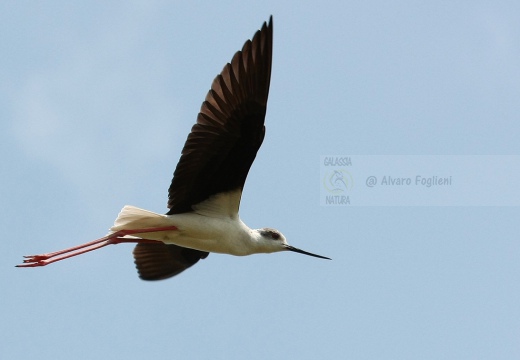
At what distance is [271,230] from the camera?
41.5 ft

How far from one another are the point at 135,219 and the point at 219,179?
1114 millimetres

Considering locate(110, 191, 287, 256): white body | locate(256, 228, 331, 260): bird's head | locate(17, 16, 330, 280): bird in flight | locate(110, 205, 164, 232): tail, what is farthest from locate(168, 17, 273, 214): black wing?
locate(256, 228, 331, 260): bird's head

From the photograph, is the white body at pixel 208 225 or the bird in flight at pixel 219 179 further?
A: the white body at pixel 208 225

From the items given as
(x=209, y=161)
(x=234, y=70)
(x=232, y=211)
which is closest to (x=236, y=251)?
(x=232, y=211)

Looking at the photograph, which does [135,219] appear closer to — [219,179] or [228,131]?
[219,179]

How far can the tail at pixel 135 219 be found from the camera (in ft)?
40.0

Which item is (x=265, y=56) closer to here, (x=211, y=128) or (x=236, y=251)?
(x=211, y=128)

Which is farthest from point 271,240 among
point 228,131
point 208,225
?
point 228,131

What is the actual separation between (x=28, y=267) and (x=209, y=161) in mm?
2628

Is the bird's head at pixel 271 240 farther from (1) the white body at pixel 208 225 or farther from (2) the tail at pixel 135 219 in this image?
(2) the tail at pixel 135 219

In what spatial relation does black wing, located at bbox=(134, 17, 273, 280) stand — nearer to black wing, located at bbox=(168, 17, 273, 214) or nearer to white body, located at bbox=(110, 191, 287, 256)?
black wing, located at bbox=(168, 17, 273, 214)

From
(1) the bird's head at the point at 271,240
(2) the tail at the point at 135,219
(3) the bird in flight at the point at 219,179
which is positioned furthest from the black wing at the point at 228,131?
(1) the bird's head at the point at 271,240

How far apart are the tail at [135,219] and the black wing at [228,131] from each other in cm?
25

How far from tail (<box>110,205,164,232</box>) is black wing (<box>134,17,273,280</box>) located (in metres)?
0.25
